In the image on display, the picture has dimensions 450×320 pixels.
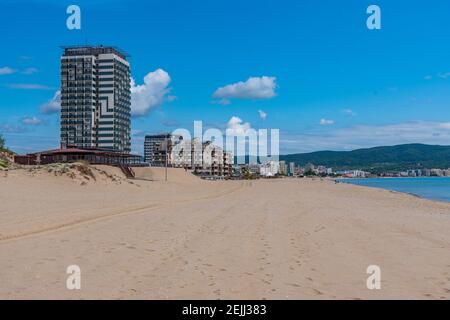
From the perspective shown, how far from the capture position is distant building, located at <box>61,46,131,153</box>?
14550cm

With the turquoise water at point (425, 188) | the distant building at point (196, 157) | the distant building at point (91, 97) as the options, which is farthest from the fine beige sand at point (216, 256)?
the distant building at point (196, 157)

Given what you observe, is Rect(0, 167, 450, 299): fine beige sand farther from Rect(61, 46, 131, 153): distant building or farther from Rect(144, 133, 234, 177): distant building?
Answer: Rect(144, 133, 234, 177): distant building

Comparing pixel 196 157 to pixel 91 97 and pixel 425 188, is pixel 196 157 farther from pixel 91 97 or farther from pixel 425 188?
pixel 425 188

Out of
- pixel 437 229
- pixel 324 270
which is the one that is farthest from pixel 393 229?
pixel 324 270

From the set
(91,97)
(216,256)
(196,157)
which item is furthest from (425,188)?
(196,157)

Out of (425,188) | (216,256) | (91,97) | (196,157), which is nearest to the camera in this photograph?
(216,256)

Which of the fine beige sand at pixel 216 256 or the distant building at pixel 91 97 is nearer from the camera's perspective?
the fine beige sand at pixel 216 256

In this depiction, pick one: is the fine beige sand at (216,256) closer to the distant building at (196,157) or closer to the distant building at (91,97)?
the distant building at (91,97)

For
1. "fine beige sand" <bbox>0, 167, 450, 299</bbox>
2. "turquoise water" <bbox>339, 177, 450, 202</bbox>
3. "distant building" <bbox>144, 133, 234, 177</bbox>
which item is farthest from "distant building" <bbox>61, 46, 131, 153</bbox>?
"fine beige sand" <bbox>0, 167, 450, 299</bbox>

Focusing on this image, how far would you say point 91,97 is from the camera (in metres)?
146

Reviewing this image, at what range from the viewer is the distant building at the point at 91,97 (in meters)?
146

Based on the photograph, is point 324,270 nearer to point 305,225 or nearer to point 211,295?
point 211,295

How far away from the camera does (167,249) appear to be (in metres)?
10.5
